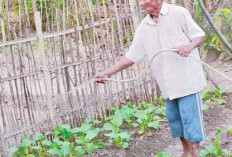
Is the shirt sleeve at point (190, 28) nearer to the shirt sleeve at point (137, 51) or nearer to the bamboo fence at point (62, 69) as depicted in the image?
the shirt sleeve at point (137, 51)

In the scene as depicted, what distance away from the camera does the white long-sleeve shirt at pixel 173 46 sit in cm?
380

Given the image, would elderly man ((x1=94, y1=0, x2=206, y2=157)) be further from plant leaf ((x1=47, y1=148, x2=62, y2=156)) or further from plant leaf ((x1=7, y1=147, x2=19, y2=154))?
plant leaf ((x1=7, y1=147, x2=19, y2=154))

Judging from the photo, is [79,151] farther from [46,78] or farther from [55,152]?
[46,78]

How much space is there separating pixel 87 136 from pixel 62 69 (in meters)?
0.96

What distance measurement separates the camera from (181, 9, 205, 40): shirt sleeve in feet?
12.1

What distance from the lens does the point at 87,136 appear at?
16.1 ft

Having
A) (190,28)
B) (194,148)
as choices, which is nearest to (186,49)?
(190,28)

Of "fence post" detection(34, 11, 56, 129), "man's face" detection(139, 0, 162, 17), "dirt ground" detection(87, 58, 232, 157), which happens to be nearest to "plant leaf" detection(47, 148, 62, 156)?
"dirt ground" detection(87, 58, 232, 157)

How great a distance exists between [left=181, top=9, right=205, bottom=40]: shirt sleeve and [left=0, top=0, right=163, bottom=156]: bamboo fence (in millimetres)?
1832

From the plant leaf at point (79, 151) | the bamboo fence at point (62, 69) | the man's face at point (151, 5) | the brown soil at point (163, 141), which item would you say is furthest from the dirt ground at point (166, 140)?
the man's face at point (151, 5)

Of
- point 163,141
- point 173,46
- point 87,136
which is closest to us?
point 173,46

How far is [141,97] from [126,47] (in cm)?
73

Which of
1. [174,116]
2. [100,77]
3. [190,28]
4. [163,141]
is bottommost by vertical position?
[163,141]

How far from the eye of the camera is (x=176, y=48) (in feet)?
12.3
